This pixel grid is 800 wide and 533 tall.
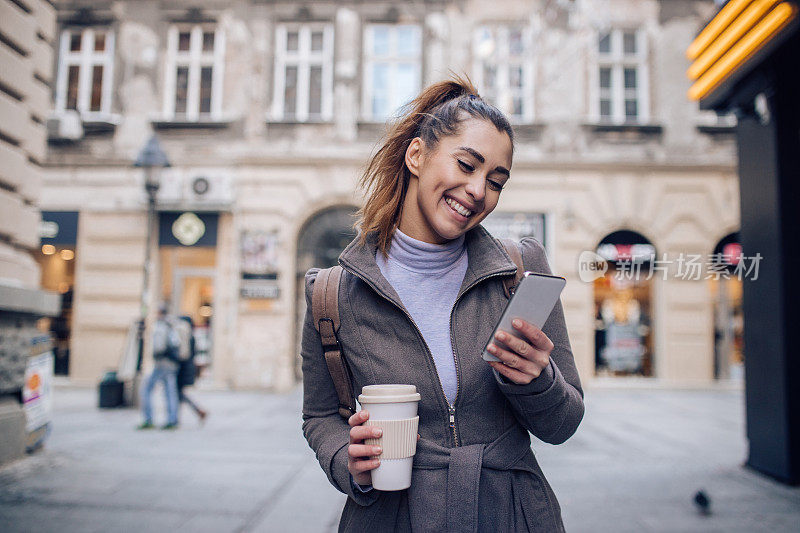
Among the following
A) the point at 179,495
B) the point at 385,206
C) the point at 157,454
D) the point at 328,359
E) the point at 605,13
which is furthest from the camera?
the point at 605,13

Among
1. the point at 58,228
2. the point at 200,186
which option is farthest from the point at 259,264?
the point at 58,228

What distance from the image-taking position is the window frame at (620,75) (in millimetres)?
11211

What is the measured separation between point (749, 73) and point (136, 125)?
1073 cm

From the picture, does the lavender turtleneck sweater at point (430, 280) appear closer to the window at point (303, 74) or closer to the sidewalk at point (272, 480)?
the sidewalk at point (272, 480)

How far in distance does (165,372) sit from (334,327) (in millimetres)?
6310

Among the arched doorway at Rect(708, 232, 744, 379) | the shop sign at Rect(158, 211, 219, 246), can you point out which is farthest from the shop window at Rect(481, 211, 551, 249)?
the shop sign at Rect(158, 211, 219, 246)

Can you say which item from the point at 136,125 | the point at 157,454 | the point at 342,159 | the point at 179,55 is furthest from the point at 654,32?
the point at 157,454

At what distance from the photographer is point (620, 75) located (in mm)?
11289

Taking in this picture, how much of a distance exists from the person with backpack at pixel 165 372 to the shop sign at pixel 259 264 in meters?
3.61

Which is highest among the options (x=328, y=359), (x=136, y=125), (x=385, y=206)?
(x=136, y=125)

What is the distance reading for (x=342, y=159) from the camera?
11.0 meters

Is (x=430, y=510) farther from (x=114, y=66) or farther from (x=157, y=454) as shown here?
(x=114, y=66)

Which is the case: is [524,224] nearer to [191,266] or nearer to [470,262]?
[191,266]

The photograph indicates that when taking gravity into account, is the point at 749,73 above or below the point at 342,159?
below
